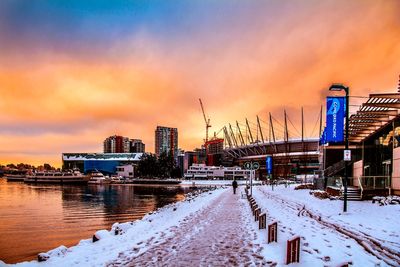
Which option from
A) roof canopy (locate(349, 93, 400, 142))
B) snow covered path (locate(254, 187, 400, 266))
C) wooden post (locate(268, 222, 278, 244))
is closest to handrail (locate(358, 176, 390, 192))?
roof canopy (locate(349, 93, 400, 142))

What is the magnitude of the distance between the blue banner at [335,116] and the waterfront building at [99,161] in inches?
6092

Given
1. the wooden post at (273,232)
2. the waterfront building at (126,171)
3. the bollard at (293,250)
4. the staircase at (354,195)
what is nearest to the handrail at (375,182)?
the staircase at (354,195)

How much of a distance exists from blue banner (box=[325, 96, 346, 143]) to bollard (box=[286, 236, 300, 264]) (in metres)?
19.6

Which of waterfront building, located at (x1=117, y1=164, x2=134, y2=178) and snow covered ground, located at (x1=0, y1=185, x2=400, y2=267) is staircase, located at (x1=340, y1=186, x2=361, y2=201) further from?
waterfront building, located at (x1=117, y1=164, x2=134, y2=178)

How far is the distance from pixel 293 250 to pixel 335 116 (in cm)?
2044

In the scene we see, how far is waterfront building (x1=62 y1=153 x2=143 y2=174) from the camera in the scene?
17575 centimetres

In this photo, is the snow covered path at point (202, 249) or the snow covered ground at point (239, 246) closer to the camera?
the snow covered path at point (202, 249)

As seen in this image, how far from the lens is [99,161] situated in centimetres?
17688

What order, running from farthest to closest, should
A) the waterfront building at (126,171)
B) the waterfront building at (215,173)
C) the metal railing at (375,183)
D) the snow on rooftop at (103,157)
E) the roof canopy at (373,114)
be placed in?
the snow on rooftop at (103,157)
the waterfront building at (126,171)
the waterfront building at (215,173)
the metal railing at (375,183)
the roof canopy at (373,114)

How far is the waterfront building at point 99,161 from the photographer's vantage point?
175750 mm

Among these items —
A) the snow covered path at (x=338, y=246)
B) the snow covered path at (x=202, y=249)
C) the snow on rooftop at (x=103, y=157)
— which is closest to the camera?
the snow covered path at (x=202, y=249)

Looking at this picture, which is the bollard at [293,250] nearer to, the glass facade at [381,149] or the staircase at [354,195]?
the staircase at [354,195]

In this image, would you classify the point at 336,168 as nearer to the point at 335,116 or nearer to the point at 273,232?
the point at 335,116

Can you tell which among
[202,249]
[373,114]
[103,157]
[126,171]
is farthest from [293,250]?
[103,157]
